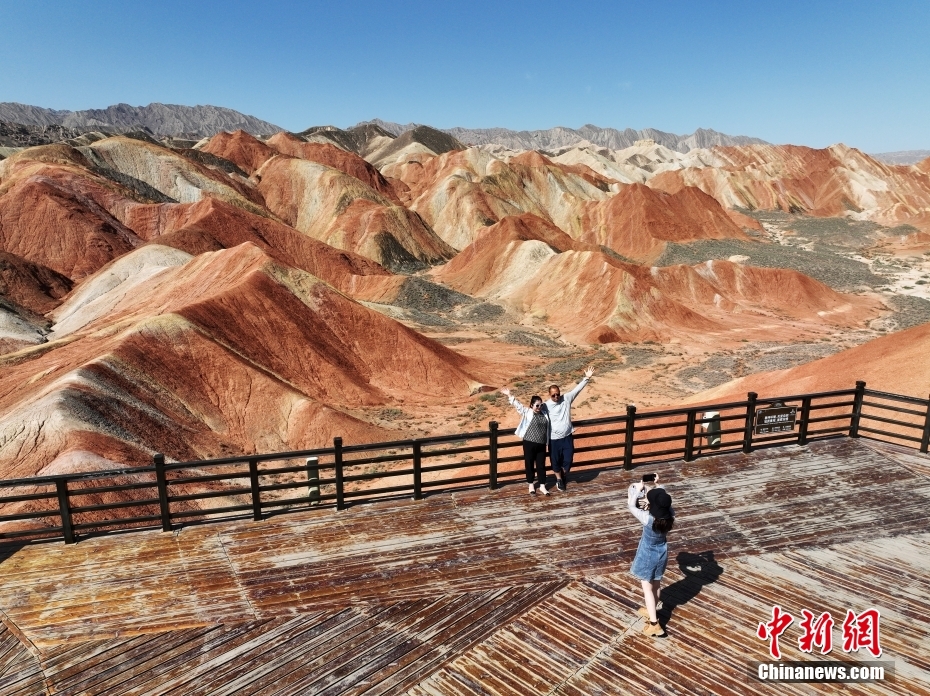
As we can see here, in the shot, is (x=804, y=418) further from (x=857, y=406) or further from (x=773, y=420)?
(x=857, y=406)

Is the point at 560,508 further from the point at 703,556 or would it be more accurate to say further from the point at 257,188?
the point at 257,188

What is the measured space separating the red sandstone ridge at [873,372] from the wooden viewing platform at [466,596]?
10676mm

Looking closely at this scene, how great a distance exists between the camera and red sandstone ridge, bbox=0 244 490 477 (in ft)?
63.2

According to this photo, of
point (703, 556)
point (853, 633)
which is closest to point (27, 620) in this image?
point (703, 556)

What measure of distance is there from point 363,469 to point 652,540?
61.2ft

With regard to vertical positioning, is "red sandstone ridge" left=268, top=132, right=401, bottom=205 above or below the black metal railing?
above

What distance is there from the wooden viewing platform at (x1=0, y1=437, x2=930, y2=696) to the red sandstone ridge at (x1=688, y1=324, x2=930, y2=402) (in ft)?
35.0

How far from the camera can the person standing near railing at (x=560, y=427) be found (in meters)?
9.34

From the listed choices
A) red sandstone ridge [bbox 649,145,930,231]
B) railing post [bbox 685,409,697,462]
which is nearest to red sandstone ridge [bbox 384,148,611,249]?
red sandstone ridge [bbox 649,145,930,231]

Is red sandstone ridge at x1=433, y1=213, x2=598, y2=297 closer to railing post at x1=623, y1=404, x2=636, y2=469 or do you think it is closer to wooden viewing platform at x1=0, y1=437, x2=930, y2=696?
railing post at x1=623, y1=404, x2=636, y2=469

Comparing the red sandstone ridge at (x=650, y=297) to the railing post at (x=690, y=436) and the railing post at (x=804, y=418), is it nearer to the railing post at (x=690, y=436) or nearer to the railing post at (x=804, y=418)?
the railing post at (x=804, y=418)

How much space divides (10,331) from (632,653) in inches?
1564

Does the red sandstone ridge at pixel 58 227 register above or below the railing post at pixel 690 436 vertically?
above

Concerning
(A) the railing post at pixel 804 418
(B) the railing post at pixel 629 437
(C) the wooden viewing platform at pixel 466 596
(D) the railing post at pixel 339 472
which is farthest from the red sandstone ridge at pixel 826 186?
(D) the railing post at pixel 339 472
